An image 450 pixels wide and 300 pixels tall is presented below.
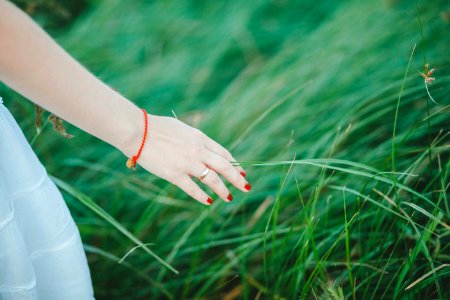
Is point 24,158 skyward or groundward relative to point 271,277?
skyward

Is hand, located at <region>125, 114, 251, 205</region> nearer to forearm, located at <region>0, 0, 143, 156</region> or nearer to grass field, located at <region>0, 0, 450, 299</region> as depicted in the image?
forearm, located at <region>0, 0, 143, 156</region>

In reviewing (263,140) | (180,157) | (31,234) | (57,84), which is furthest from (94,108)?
(263,140)

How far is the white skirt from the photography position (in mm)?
852

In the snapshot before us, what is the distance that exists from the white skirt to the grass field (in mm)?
218

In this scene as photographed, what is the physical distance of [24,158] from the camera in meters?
0.91

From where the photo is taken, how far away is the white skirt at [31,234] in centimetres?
85

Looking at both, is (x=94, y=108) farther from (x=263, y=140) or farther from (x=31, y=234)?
(x=263, y=140)

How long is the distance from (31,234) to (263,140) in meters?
0.76

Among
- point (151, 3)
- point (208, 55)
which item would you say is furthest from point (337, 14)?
point (151, 3)

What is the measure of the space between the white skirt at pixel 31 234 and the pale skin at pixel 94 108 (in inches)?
7.3

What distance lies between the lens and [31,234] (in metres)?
0.95

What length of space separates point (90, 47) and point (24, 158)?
974 mm

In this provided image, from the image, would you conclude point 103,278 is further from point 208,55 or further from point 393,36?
point 393,36

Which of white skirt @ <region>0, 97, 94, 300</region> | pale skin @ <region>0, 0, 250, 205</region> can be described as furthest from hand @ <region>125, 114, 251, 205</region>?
white skirt @ <region>0, 97, 94, 300</region>
